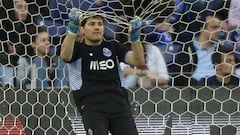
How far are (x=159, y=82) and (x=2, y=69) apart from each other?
3.48 feet

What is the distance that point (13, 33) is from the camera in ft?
11.4

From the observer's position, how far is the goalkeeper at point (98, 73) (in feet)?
8.63

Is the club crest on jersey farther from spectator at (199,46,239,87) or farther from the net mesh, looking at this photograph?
spectator at (199,46,239,87)

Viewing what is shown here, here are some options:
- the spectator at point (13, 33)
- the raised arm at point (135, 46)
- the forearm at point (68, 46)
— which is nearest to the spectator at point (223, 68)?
the raised arm at point (135, 46)

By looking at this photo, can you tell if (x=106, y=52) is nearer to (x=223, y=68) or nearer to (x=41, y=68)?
(x=41, y=68)

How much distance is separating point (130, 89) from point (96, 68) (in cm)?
73

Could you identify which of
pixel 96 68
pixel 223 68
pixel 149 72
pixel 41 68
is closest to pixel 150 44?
pixel 149 72

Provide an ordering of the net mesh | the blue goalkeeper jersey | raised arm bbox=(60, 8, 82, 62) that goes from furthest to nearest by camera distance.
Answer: the net mesh
the blue goalkeeper jersey
raised arm bbox=(60, 8, 82, 62)

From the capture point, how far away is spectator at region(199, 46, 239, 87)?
3391mm

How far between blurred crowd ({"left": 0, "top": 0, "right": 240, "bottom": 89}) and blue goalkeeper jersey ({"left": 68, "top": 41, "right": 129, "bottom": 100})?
59 cm

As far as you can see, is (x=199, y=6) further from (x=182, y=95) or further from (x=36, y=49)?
(x=36, y=49)

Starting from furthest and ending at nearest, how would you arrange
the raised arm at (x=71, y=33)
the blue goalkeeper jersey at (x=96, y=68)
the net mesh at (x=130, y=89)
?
1. the net mesh at (x=130, y=89)
2. the blue goalkeeper jersey at (x=96, y=68)
3. the raised arm at (x=71, y=33)

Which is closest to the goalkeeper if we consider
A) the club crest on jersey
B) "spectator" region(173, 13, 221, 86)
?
the club crest on jersey

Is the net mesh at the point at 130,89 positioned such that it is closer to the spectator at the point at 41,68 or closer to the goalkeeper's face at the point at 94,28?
the spectator at the point at 41,68
